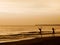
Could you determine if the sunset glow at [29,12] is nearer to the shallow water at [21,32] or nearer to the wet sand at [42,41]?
the shallow water at [21,32]

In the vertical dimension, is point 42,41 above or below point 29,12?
below

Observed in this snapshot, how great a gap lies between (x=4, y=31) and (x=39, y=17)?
0.41m

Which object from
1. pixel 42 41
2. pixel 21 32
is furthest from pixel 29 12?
pixel 42 41

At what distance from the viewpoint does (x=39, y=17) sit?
4.57 feet

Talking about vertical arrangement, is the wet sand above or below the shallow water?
below

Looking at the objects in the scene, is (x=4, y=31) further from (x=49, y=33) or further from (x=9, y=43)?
(x=49, y=33)

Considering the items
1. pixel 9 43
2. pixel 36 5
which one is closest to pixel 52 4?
pixel 36 5

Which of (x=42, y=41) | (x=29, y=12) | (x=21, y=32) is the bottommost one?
(x=42, y=41)

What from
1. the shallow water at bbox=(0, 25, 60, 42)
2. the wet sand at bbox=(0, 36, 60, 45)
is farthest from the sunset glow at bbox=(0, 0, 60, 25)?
the wet sand at bbox=(0, 36, 60, 45)

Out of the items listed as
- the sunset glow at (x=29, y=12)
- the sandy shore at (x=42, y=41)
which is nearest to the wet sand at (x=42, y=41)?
the sandy shore at (x=42, y=41)

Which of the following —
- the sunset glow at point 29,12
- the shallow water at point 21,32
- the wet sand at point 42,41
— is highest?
the sunset glow at point 29,12

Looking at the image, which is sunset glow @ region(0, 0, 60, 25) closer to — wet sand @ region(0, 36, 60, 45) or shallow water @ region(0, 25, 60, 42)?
shallow water @ region(0, 25, 60, 42)

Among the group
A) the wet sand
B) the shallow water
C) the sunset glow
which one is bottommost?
the wet sand

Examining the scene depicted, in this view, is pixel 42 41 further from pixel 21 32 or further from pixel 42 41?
pixel 21 32
